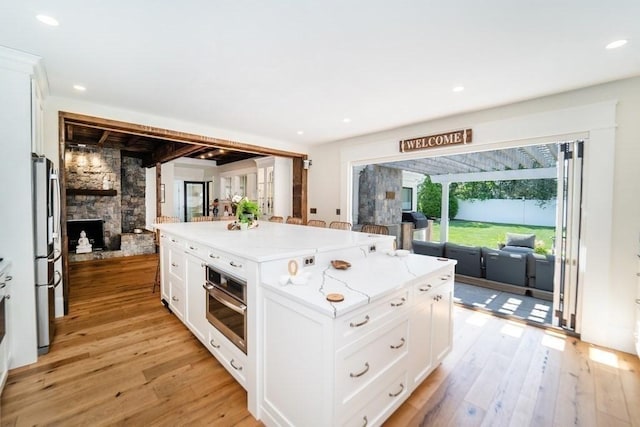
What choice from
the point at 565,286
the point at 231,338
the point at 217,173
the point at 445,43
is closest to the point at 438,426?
the point at 231,338

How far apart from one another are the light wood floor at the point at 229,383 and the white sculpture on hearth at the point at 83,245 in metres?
4.00

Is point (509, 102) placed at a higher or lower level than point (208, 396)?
higher

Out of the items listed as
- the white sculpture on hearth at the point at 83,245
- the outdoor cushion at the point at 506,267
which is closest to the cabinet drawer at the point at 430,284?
the outdoor cushion at the point at 506,267

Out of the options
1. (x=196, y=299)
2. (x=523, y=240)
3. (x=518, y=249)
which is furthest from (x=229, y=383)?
(x=523, y=240)

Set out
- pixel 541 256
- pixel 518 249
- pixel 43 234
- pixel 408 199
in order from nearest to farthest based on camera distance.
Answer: pixel 43 234 → pixel 541 256 → pixel 518 249 → pixel 408 199

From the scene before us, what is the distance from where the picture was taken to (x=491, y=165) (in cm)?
644

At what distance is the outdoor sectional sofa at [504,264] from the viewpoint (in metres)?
3.96

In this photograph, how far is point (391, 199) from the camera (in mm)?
7789

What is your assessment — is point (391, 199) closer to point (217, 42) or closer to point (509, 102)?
point (509, 102)

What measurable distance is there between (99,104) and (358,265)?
153 inches

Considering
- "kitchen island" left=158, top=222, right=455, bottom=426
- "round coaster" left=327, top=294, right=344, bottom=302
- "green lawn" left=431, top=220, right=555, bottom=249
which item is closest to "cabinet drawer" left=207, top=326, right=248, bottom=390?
"kitchen island" left=158, top=222, right=455, bottom=426

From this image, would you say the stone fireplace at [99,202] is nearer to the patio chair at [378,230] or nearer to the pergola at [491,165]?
the patio chair at [378,230]

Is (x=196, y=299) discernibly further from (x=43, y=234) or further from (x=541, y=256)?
(x=541, y=256)

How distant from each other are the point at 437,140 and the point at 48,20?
4084mm
